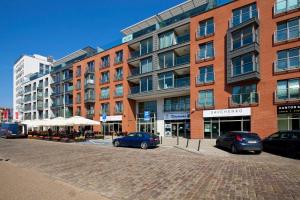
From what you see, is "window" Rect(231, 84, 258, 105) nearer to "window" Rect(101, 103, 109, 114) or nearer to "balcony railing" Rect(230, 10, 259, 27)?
"balcony railing" Rect(230, 10, 259, 27)

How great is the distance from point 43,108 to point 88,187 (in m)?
63.0

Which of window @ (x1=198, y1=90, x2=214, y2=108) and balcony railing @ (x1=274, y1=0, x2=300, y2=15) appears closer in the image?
balcony railing @ (x1=274, y1=0, x2=300, y2=15)

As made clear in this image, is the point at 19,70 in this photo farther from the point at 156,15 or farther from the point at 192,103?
the point at 192,103

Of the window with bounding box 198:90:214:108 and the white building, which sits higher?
the white building

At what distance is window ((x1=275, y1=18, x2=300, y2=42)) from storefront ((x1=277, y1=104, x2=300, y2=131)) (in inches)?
261

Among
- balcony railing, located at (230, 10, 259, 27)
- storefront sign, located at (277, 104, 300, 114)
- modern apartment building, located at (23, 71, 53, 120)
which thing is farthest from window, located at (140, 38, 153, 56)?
modern apartment building, located at (23, 71, 53, 120)

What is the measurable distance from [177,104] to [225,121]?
8.73 metres

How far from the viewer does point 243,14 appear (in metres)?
25.8

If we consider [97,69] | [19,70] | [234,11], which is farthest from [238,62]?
[19,70]

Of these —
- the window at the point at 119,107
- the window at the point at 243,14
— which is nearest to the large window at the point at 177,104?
the window at the point at 119,107

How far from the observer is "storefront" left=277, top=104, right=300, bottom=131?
21.5 metres

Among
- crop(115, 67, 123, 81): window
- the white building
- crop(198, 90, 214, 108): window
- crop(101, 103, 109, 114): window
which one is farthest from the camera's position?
the white building

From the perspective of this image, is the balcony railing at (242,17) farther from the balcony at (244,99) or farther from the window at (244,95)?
the balcony at (244,99)

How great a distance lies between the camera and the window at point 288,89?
854 inches
